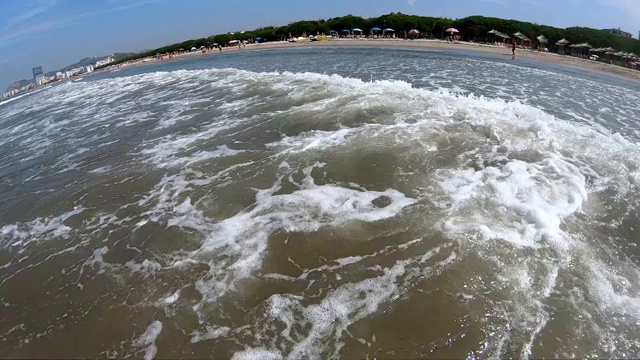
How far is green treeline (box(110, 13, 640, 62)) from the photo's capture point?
36312 mm

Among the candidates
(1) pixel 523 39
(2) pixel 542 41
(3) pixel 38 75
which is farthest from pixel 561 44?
(3) pixel 38 75

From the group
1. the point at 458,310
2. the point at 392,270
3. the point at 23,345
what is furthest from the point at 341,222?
the point at 23,345

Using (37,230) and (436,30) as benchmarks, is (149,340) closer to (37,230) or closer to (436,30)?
(37,230)

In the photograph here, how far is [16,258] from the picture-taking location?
4.91 metres

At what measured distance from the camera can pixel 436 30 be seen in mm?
49562

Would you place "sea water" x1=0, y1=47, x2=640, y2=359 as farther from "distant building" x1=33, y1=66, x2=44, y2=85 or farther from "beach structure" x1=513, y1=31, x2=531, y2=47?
"distant building" x1=33, y1=66, x2=44, y2=85

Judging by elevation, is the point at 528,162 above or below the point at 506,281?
above

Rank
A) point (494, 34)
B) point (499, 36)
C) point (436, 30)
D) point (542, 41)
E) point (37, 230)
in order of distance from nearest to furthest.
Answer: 1. point (37, 230)
2. point (542, 41)
3. point (499, 36)
4. point (494, 34)
5. point (436, 30)

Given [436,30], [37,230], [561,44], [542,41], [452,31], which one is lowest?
[37,230]

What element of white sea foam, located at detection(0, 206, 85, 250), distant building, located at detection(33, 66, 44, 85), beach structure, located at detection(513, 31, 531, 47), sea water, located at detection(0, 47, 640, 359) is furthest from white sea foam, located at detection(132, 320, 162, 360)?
distant building, located at detection(33, 66, 44, 85)

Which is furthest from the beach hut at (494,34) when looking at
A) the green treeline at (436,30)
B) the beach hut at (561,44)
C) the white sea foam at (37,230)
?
the white sea foam at (37,230)

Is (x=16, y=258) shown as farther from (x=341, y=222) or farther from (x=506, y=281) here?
(x=506, y=281)

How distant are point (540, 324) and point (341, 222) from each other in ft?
8.20

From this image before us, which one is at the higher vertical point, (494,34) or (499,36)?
(494,34)
